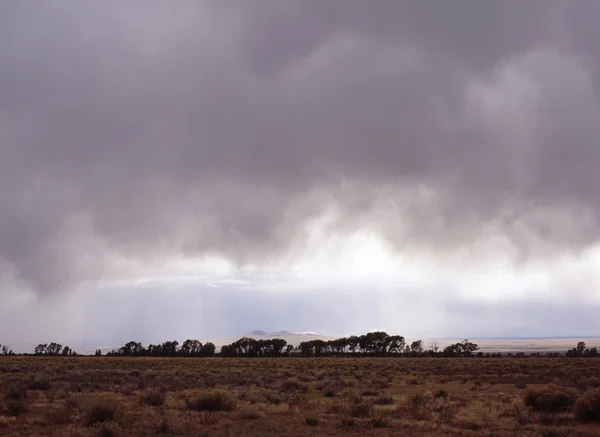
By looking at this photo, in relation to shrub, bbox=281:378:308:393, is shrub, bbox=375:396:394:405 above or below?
above

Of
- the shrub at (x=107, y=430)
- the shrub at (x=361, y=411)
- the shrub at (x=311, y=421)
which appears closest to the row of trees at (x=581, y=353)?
the shrub at (x=361, y=411)

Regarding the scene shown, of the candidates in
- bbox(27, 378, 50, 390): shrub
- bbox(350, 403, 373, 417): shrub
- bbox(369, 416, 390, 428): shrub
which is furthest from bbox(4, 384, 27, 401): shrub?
bbox(369, 416, 390, 428): shrub

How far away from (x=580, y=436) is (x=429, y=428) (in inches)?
182

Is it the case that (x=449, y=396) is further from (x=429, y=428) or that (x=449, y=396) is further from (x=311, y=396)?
(x=429, y=428)

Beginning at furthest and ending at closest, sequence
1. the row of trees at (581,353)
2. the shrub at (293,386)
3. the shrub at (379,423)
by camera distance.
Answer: the row of trees at (581,353)
the shrub at (293,386)
the shrub at (379,423)

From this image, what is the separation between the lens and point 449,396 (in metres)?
28.3

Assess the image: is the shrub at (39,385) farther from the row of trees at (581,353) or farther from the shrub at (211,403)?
the row of trees at (581,353)

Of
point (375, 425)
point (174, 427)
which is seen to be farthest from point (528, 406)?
point (174, 427)

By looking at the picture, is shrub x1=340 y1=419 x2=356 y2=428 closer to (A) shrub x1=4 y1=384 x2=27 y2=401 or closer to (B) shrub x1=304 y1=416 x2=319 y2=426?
(B) shrub x1=304 y1=416 x2=319 y2=426

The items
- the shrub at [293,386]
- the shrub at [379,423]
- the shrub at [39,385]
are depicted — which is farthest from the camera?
the shrub at [293,386]

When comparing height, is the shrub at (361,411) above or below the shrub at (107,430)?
below

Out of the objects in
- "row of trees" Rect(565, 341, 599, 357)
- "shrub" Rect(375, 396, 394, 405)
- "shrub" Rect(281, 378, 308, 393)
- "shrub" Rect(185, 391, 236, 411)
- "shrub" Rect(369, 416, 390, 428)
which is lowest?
"row of trees" Rect(565, 341, 599, 357)

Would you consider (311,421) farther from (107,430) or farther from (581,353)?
(581,353)

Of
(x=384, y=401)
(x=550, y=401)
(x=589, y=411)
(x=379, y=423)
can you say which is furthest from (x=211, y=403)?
(x=589, y=411)
